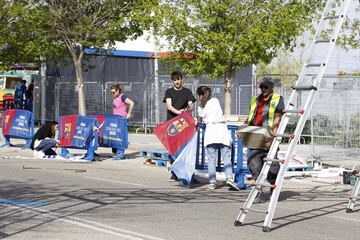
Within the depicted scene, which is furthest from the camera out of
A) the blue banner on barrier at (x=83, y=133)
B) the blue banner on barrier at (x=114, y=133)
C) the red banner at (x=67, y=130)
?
the red banner at (x=67, y=130)

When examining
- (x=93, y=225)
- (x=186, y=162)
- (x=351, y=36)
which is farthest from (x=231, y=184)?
(x=351, y=36)

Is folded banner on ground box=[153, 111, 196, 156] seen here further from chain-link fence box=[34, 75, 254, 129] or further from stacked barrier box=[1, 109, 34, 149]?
chain-link fence box=[34, 75, 254, 129]

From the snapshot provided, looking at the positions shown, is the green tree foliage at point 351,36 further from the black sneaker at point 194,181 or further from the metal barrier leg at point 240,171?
the metal barrier leg at point 240,171

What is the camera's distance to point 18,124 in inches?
883

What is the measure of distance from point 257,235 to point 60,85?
26.1 metres

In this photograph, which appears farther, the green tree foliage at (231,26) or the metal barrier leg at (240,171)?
the green tree foliage at (231,26)

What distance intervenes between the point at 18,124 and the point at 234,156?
9.89 metres

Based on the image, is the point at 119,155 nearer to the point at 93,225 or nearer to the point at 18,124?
the point at 18,124

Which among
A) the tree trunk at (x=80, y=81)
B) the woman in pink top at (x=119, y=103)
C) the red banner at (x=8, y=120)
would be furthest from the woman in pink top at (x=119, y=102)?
the tree trunk at (x=80, y=81)

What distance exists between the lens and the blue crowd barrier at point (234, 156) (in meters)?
13.8

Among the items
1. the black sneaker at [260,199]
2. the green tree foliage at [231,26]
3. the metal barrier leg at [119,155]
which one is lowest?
the black sneaker at [260,199]

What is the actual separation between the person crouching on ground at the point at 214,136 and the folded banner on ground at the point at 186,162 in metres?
0.43

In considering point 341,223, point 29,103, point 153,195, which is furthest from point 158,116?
point 341,223

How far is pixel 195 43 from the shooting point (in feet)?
81.4
